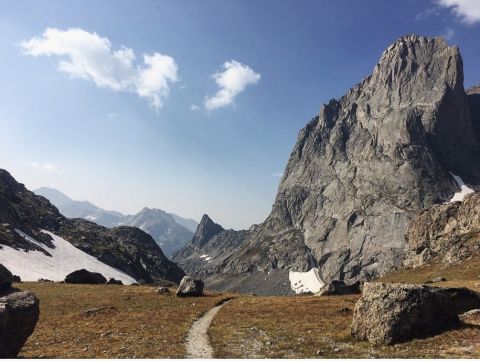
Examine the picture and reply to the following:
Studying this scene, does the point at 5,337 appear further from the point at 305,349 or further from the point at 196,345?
the point at 305,349

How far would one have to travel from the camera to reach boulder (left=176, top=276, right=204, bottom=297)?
6539 centimetres

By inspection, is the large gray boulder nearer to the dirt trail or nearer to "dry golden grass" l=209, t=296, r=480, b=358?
"dry golden grass" l=209, t=296, r=480, b=358

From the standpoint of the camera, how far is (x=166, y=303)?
5512cm

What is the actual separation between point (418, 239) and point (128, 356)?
623 feet

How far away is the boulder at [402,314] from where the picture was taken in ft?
84.8

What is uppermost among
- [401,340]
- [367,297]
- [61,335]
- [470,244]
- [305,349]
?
[470,244]

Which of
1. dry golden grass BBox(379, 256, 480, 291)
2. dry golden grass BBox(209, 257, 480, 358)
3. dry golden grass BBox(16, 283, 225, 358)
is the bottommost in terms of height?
dry golden grass BBox(16, 283, 225, 358)

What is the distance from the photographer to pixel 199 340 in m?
30.2

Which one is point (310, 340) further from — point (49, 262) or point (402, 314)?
point (49, 262)

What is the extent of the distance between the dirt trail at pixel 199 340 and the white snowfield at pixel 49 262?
8305 cm

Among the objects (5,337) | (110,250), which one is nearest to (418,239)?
(110,250)

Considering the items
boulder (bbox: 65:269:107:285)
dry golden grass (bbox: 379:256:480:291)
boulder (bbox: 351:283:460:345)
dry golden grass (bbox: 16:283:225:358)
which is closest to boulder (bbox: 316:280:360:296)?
dry golden grass (bbox: 379:256:480:291)

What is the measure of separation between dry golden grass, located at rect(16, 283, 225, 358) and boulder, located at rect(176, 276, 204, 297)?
5282 mm

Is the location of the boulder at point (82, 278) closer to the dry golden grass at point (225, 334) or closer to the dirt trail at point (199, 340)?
the dry golden grass at point (225, 334)
